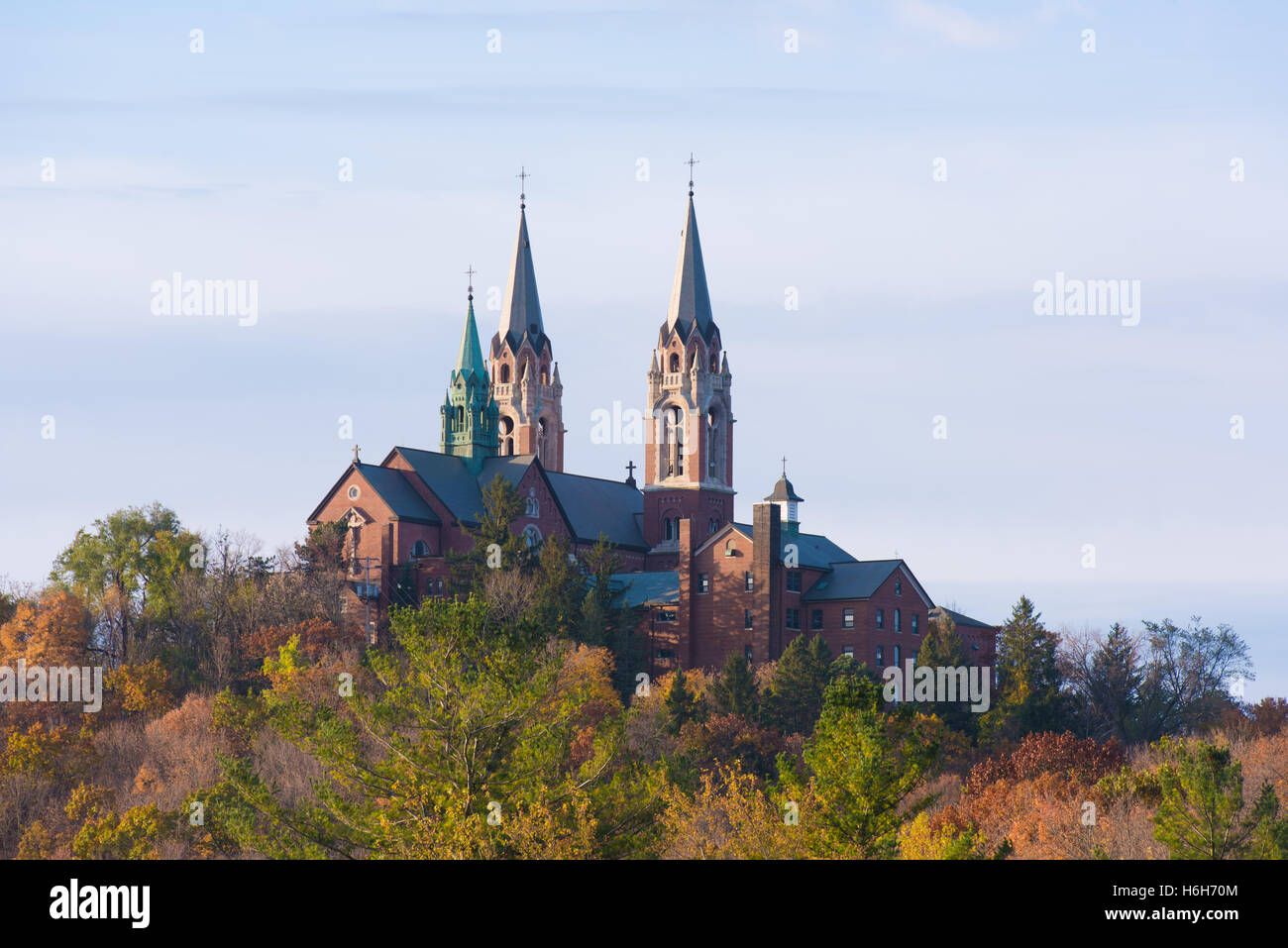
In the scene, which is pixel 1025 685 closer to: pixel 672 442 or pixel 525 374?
pixel 672 442

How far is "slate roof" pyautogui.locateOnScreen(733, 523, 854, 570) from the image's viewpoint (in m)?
111

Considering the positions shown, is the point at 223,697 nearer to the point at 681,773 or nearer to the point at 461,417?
the point at 681,773

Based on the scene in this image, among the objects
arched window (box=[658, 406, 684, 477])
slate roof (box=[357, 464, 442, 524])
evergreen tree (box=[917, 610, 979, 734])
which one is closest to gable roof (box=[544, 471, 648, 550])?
arched window (box=[658, 406, 684, 477])

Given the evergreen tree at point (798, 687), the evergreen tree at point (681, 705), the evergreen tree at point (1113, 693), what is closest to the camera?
the evergreen tree at point (681, 705)

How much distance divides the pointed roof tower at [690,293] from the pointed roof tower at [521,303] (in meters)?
13.2

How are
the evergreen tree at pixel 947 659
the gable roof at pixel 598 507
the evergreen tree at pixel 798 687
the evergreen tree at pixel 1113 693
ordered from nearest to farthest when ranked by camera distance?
the evergreen tree at pixel 798 687
the evergreen tree at pixel 947 659
the evergreen tree at pixel 1113 693
the gable roof at pixel 598 507

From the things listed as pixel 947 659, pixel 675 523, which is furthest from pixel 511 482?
pixel 947 659

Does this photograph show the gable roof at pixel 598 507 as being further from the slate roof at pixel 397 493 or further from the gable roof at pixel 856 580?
the gable roof at pixel 856 580

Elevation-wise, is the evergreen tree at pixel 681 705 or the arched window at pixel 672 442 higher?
the arched window at pixel 672 442

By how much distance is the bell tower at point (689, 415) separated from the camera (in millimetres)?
132125

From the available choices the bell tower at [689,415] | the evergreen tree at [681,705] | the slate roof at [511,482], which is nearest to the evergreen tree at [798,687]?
the evergreen tree at [681,705]

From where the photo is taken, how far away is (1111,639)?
115 metres

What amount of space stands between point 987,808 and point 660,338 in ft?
227
